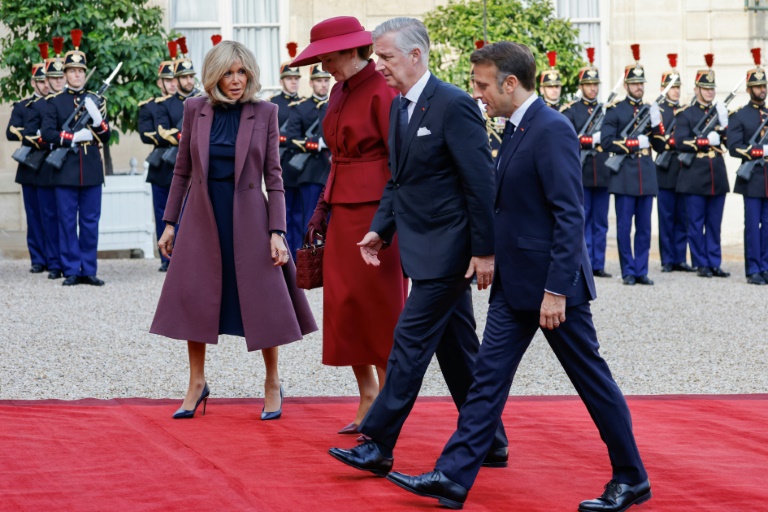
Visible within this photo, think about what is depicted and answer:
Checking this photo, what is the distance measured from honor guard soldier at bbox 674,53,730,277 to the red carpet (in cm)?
685

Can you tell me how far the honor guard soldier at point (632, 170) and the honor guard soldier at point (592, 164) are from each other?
24 centimetres

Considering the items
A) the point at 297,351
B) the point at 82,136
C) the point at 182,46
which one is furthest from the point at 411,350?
the point at 182,46

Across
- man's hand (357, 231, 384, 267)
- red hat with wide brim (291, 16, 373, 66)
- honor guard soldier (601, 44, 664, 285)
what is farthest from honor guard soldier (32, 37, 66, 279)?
man's hand (357, 231, 384, 267)

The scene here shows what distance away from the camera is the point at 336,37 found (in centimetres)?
587

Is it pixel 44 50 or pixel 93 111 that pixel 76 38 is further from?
pixel 93 111

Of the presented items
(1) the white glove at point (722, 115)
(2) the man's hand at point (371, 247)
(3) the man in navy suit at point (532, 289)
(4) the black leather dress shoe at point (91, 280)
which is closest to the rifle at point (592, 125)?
(1) the white glove at point (722, 115)

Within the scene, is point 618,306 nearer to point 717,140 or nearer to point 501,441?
point 717,140

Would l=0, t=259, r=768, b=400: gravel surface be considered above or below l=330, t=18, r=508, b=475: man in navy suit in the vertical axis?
below

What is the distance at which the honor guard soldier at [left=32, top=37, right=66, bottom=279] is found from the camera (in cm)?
1294

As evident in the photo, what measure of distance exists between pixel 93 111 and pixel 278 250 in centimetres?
682

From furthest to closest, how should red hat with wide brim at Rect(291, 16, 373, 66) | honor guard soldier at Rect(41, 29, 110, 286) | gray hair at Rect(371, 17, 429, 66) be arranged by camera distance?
honor guard soldier at Rect(41, 29, 110, 286), red hat with wide brim at Rect(291, 16, 373, 66), gray hair at Rect(371, 17, 429, 66)

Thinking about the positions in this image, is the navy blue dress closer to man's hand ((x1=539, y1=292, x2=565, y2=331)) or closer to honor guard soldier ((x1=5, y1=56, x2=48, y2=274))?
man's hand ((x1=539, y1=292, x2=565, y2=331))

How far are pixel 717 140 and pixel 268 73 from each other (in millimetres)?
6361

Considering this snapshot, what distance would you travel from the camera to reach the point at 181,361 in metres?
8.22
